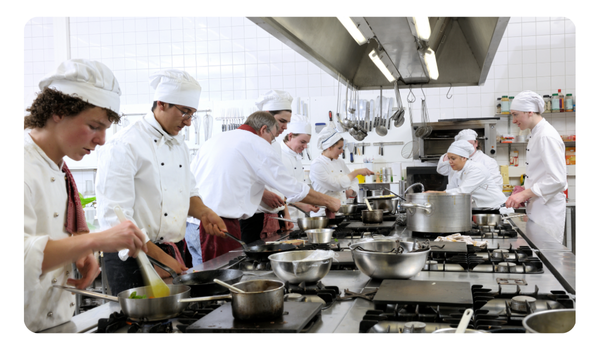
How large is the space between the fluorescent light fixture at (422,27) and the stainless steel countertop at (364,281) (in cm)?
97

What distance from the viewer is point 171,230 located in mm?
1843

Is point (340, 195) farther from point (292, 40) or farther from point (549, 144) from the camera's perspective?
point (292, 40)

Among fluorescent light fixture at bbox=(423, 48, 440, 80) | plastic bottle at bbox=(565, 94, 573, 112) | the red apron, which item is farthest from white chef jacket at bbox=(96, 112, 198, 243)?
plastic bottle at bbox=(565, 94, 573, 112)

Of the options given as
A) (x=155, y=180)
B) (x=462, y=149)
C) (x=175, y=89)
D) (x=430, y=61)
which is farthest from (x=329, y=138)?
(x=155, y=180)

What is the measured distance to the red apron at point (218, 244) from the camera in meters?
2.41

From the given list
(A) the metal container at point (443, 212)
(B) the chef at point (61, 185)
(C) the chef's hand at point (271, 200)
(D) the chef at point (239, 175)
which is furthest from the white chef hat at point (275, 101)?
(B) the chef at point (61, 185)

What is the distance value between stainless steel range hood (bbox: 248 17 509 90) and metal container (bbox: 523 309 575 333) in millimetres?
1300

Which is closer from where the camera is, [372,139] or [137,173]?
[137,173]

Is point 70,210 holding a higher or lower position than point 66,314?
higher

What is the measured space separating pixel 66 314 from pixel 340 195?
146 inches

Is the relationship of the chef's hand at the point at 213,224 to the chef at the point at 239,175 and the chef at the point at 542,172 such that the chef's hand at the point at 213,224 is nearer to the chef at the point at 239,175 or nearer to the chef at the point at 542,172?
the chef at the point at 239,175

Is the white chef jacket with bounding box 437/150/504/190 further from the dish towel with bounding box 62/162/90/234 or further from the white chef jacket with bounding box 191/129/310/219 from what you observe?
the dish towel with bounding box 62/162/90/234

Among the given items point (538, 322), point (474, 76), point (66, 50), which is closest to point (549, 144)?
point (474, 76)

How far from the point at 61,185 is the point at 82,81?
30cm
